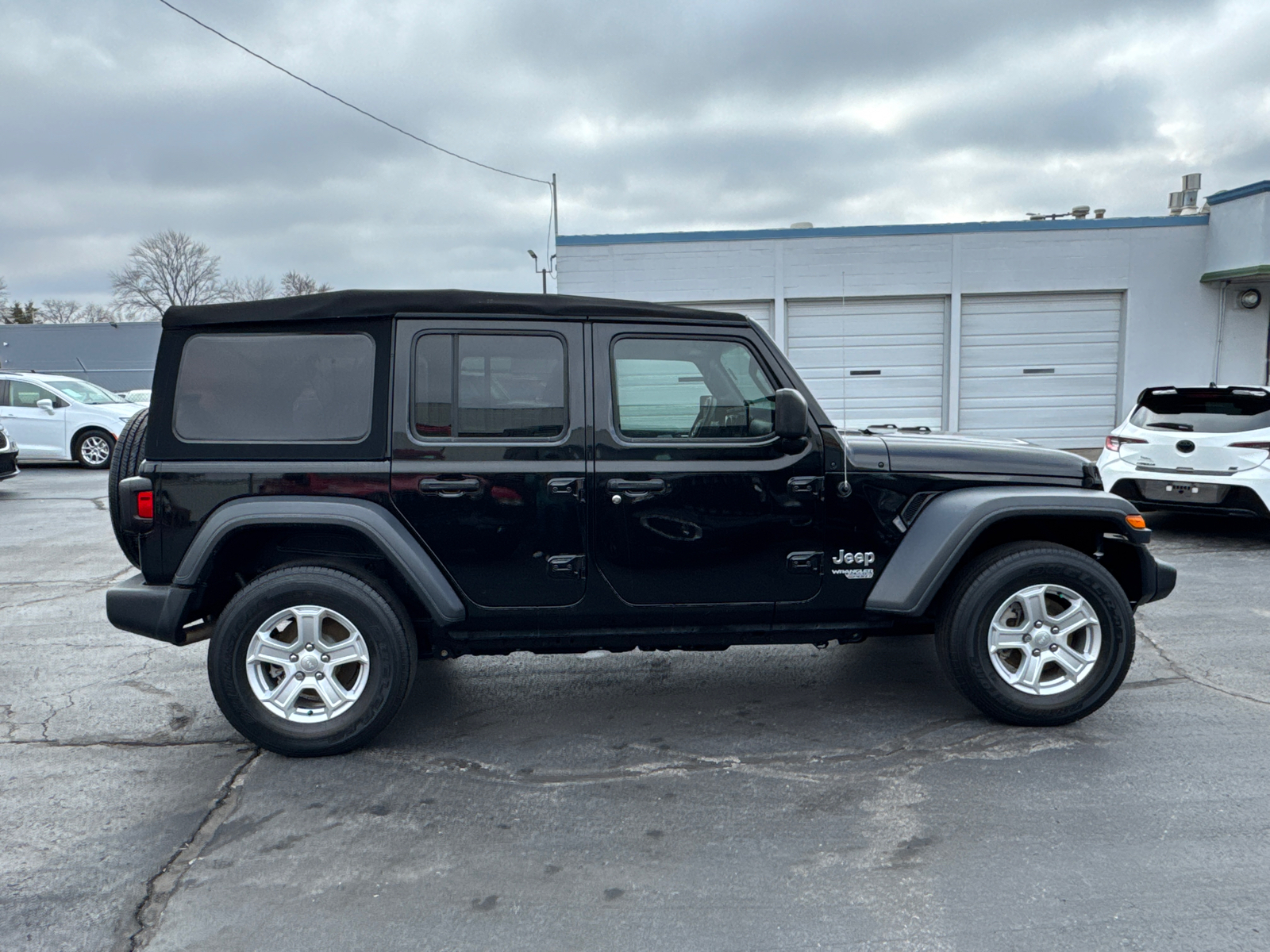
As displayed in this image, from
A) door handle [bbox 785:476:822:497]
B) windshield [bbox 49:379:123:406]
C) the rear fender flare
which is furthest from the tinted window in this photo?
windshield [bbox 49:379:123:406]

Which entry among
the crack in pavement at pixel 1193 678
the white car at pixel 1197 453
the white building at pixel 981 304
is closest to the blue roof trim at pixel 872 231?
the white building at pixel 981 304

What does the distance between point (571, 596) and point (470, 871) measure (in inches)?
49.6

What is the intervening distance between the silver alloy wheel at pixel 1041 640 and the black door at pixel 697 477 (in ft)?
2.74

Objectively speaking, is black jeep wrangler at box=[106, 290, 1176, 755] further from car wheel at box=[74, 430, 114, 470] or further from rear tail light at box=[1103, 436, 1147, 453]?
car wheel at box=[74, 430, 114, 470]

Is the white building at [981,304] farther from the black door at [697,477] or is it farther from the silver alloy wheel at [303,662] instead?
the silver alloy wheel at [303,662]

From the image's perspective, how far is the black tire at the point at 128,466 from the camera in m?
3.88

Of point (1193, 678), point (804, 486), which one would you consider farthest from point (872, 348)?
point (804, 486)

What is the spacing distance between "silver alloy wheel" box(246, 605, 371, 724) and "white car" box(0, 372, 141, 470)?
13321 mm

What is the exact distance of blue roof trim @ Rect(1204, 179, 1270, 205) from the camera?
46.2 feet

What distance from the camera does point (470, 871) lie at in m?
2.92

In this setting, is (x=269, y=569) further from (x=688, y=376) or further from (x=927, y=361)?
(x=927, y=361)

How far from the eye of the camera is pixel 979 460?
13.3 feet

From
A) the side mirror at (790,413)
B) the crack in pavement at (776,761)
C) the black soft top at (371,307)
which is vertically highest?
the black soft top at (371,307)

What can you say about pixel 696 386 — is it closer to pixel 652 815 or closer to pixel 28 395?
pixel 652 815
